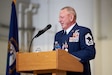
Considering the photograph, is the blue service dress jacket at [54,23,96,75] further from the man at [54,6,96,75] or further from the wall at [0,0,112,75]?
the wall at [0,0,112,75]

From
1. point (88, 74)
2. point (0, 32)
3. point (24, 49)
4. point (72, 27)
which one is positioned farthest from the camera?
point (24, 49)

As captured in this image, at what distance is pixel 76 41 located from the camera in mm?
1999

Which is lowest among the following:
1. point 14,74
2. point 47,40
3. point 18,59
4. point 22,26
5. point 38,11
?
point 14,74

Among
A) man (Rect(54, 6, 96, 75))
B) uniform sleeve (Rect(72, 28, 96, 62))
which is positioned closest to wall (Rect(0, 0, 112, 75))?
man (Rect(54, 6, 96, 75))

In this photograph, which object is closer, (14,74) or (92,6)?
(14,74)

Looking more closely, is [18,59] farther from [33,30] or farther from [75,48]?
[33,30]

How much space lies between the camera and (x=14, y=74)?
2.82 metres

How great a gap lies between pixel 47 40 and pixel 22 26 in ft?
1.51

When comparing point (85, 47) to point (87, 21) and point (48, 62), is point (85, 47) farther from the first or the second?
point (87, 21)

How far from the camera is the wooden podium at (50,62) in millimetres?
1556

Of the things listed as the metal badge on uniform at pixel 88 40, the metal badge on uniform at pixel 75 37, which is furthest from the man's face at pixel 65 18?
the metal badge on uniform at pixel 88 40

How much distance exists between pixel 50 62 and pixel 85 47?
1.46 feet

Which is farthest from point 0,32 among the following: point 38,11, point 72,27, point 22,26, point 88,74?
point 88,74

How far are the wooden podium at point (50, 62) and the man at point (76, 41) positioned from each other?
127mm
